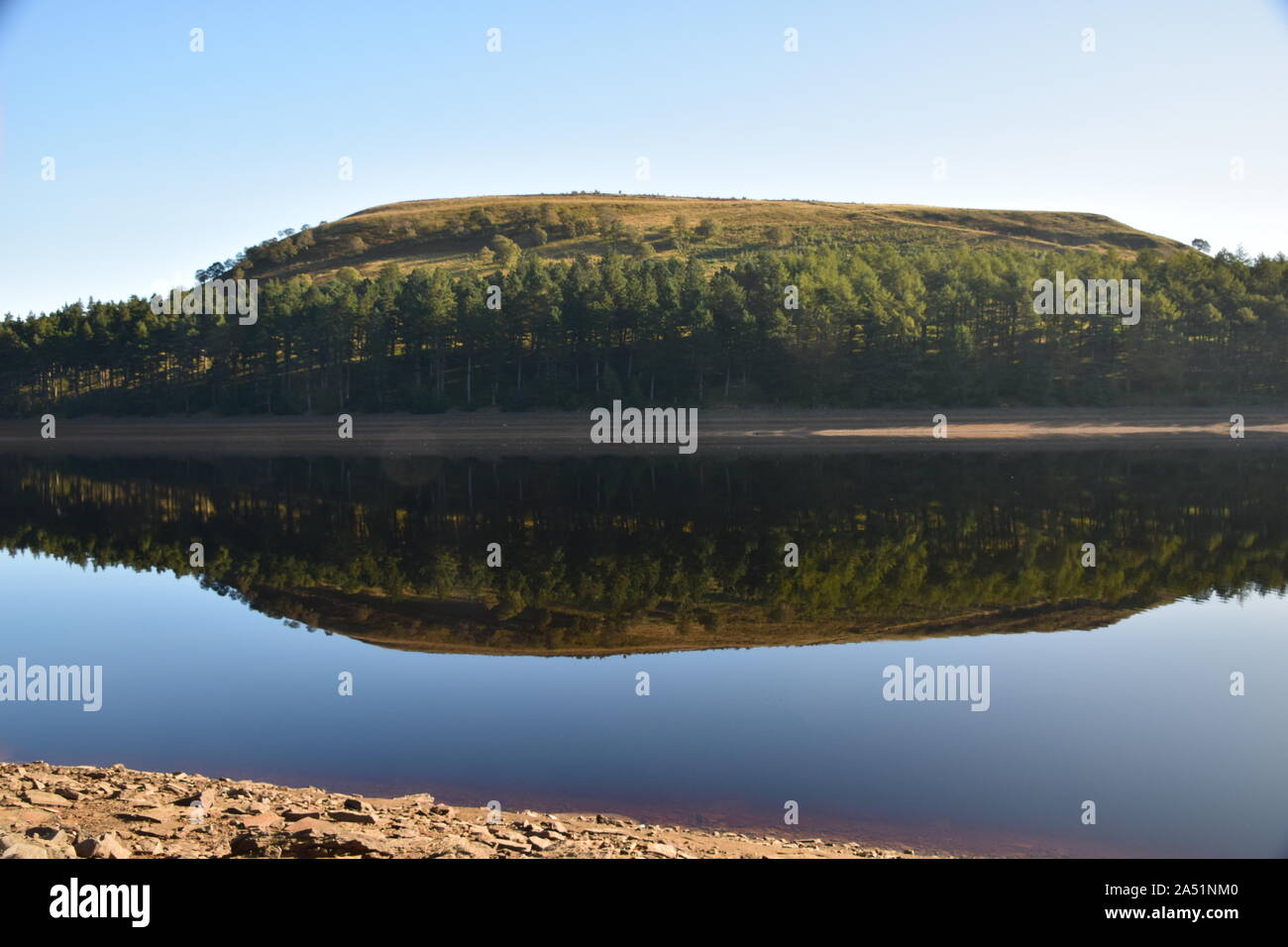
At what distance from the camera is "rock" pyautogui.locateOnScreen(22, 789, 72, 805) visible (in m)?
10.2

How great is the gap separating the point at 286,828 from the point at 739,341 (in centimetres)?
6510

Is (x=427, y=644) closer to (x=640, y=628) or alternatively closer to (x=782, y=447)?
(x=640, y=628)

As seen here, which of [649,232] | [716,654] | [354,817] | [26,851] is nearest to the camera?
[26,851]

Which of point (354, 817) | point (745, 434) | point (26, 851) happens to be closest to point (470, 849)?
point (354, 817)

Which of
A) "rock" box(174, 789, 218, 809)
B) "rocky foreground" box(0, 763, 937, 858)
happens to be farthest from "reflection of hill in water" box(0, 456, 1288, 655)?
"rock" box(174, 789, 218, 809)

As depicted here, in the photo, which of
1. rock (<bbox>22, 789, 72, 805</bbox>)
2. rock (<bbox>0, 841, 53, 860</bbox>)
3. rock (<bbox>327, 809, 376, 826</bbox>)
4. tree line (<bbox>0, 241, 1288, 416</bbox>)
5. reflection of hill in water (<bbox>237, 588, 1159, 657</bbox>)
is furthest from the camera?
tree line (<bbox>0, 241, 1288, 416</bbox>)

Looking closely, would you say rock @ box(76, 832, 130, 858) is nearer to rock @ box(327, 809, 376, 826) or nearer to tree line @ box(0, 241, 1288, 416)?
rock @ box(327, 809, 376, 826)

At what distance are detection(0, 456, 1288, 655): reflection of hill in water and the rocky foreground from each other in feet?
25.6

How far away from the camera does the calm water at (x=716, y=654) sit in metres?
11.9

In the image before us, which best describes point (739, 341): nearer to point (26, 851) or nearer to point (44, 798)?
point (44, 798)

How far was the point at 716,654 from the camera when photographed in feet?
59.2

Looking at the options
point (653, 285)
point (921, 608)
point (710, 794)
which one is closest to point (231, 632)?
point (710, 794)

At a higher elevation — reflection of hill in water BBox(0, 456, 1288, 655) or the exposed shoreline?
the exposed shoreline

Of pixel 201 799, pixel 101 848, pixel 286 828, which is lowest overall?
pixel 201 799
